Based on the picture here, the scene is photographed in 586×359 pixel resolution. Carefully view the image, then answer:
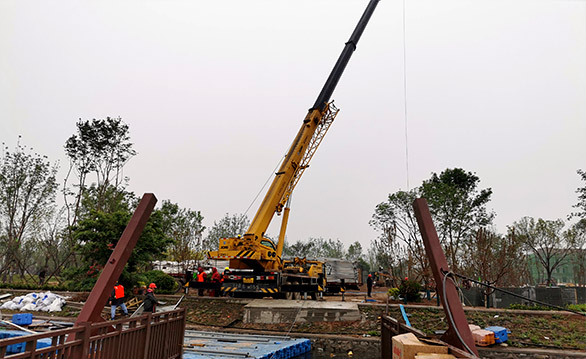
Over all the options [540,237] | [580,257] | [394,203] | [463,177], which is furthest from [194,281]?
[580,257]

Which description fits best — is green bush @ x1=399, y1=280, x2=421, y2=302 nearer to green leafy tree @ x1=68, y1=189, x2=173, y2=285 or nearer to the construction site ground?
the construction site ground

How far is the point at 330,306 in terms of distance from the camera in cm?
1462

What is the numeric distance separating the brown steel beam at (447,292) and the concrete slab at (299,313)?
8.95 meters

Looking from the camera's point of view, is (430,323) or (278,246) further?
(278,246)

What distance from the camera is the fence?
13.0ft

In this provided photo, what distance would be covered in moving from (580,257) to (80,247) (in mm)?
45518

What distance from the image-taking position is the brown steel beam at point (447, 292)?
5.19m

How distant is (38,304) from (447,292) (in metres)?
19.3

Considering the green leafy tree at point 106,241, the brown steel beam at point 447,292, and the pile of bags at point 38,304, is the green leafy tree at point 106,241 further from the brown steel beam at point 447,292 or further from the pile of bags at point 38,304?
the brown steel beam at point 447,292

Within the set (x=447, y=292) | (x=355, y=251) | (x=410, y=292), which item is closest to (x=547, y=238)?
(x=410, y=292)

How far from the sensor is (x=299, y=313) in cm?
1419

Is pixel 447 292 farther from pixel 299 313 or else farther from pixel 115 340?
pixel 299 313

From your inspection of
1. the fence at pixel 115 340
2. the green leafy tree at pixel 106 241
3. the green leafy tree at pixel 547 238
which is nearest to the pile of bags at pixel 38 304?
the green leafy tree at pixel 106 241

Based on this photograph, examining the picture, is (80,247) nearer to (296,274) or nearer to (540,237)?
(296,274)
